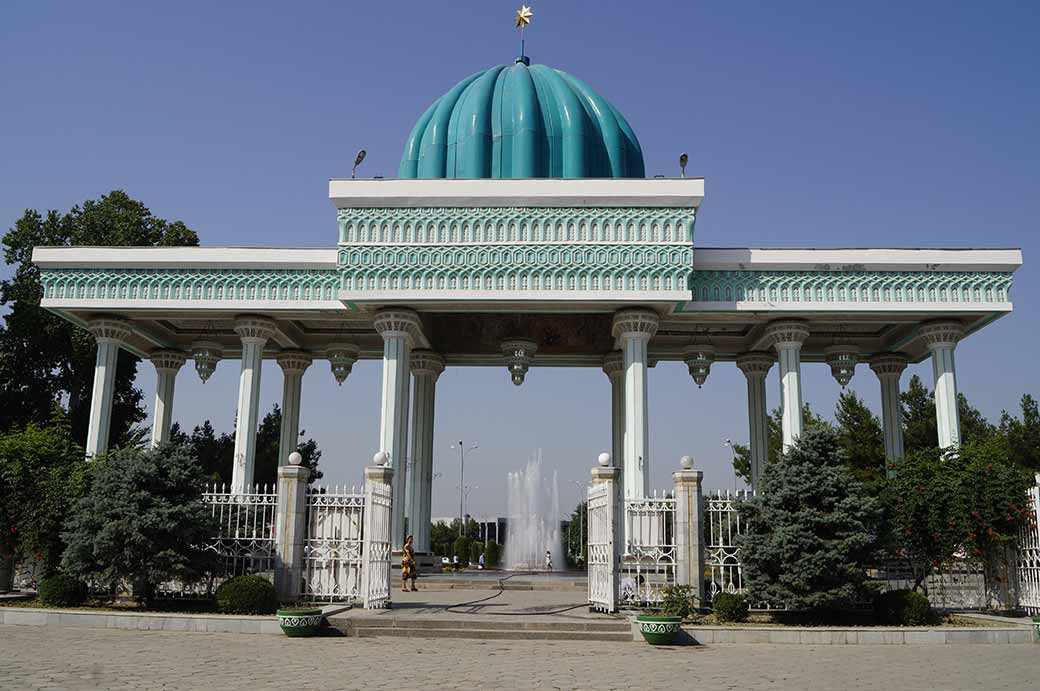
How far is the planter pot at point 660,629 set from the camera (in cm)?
1266

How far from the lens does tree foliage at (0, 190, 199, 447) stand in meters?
32.2

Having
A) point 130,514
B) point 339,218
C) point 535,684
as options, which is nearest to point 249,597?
point 130,514

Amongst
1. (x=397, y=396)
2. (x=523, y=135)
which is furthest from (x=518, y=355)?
(x=523, y=135)

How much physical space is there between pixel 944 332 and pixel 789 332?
378 centimetres

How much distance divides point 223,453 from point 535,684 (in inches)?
1358

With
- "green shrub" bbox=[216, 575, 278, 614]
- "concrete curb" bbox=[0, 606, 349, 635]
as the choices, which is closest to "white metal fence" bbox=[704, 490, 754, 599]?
"concrete curb" bbox=[0, 606, 349, 635]

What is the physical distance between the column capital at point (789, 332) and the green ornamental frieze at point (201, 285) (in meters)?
11.2

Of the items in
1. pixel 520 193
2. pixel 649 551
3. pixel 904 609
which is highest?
pixel 520 193

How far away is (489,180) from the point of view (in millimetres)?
21875

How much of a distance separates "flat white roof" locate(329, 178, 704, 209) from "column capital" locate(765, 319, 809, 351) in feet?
12.8

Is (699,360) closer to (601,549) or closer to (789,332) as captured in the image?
(789,332)

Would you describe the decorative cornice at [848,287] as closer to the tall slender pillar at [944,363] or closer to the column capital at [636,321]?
the tall slender pillar at [944,363]

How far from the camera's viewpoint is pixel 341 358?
26531mm

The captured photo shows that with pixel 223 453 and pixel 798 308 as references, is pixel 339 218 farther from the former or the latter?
pixel 223 453
